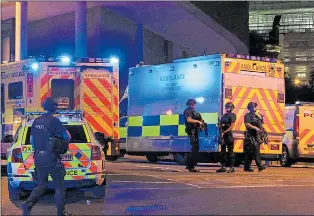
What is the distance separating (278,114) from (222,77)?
214cm

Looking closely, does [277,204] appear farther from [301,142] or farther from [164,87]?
[301,142]

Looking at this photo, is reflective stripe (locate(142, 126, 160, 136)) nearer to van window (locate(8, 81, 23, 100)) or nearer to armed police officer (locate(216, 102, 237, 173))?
armed police officer (locate(216, 102, 237, 173))

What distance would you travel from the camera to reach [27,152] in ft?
28.6

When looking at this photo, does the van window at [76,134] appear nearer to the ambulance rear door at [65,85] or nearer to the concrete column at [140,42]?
the ambulance rear door at [65,85]

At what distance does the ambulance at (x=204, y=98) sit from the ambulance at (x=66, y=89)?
1628 mm

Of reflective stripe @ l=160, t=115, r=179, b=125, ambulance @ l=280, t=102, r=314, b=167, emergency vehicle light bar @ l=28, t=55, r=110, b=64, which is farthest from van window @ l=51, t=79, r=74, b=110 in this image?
ambulance @ l=280, t=102, r=314, b=167

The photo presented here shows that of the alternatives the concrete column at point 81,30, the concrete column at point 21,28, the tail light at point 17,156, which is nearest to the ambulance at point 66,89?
the tail light at point 17,156

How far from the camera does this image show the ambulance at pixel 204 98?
14.5 metres

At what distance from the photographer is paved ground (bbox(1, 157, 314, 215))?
26.5 feet

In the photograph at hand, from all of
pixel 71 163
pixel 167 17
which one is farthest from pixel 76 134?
pixel 167 17

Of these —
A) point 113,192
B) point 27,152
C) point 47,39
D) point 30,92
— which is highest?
point 47,39

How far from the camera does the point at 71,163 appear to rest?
874 cm

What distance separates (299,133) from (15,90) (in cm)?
793

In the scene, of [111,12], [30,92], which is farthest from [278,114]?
[111,12]
